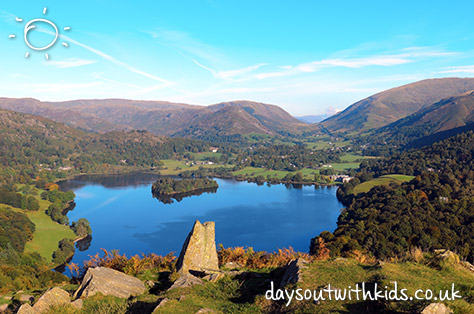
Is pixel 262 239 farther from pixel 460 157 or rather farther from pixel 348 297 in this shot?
pixel 460 157

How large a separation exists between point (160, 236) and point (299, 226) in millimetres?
41720

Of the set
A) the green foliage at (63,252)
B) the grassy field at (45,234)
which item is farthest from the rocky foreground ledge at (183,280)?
the grassy field at (45,234)

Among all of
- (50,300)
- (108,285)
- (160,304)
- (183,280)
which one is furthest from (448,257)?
(50,300)

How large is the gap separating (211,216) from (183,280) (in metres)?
99.0

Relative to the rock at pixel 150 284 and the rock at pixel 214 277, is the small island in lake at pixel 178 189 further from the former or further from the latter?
the rock at pixel 214 277

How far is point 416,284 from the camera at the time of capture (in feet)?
38.1

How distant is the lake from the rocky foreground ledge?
52.6 meters

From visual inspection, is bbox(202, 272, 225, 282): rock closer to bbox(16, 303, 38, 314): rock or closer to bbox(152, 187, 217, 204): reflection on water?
bbox(16, 303, 38, 314): rock

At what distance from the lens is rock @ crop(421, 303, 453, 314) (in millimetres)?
8719

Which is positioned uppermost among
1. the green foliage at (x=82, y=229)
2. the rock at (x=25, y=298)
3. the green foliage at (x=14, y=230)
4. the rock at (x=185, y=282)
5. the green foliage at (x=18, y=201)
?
the rock at (x=185, y=282)

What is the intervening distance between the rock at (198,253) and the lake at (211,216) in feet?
172

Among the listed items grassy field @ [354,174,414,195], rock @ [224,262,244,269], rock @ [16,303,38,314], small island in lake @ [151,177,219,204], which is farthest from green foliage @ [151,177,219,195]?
rock @ [16,303,38,314]

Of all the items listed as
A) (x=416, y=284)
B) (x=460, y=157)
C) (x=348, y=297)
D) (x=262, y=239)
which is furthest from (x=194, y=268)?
(x=460, y=157)

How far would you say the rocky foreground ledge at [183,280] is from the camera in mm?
11344
